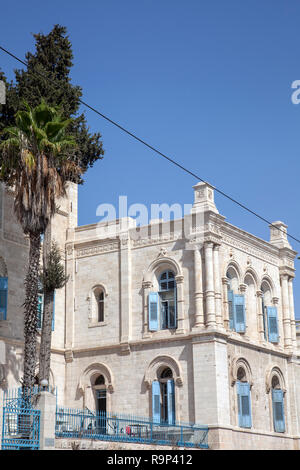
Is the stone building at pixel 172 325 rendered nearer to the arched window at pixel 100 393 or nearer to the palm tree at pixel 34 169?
the arched window at pixel 100 393

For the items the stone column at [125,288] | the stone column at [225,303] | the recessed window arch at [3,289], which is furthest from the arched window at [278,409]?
the recessed window arch at [3,289]

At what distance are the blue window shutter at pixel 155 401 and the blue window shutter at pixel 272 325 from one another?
6004 millimetres

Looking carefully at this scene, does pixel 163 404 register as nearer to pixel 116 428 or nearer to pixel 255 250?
pixel 116 428

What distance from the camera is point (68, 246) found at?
32938mm

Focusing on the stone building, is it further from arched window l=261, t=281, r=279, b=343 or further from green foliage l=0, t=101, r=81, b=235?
green foliage l=0, t=101, r=81, b=235

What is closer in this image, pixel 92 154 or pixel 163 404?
pixel 163 404

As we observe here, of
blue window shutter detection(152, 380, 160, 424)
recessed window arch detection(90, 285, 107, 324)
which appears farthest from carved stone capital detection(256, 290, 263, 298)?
recessed window arch detection(90, 285, 107, 324)

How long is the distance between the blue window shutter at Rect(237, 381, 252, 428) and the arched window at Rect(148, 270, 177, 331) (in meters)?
3.53

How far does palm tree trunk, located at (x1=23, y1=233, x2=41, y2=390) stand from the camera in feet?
78.2

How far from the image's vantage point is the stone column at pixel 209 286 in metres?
28.5

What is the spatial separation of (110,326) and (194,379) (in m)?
4.62
